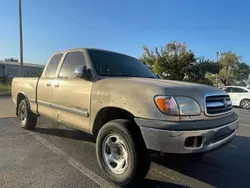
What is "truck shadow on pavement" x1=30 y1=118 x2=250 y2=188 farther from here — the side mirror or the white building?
the white building

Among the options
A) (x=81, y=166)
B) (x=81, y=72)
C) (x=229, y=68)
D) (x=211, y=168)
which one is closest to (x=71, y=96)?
(x=81, y=72)

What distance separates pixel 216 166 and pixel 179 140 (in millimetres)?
1681

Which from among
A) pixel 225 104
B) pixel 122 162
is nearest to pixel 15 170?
pixel 122 162

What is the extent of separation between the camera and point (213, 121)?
271 cm

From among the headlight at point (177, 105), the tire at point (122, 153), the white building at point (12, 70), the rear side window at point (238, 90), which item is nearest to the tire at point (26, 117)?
the tire at point (122, 153)

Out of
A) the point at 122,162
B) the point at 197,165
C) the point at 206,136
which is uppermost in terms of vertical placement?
the point at 206,136

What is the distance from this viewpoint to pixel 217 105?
2.92m

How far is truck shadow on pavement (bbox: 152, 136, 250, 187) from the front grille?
996 millimetres

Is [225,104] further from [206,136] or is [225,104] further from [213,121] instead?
[206,136]

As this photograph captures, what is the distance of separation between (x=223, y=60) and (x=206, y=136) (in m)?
51.2

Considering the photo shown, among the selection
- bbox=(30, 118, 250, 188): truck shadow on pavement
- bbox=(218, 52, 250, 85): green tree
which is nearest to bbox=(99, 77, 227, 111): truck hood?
bbox=(30, 118, 250, 188): truck shadow on pavement

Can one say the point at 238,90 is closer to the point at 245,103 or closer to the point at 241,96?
the point at 241,96

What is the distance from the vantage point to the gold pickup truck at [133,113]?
253 centimetres

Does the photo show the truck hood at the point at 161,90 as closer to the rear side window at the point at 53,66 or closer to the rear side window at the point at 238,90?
Result: the rear side window at the point at 53,66
